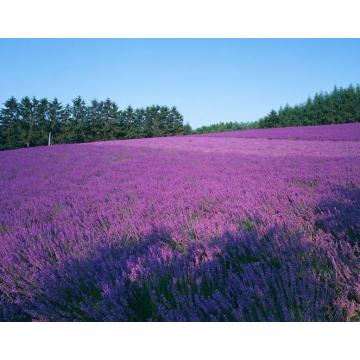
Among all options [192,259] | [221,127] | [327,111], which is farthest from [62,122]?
[221,127]

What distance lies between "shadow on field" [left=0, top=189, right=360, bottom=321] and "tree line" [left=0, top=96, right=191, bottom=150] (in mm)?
14959

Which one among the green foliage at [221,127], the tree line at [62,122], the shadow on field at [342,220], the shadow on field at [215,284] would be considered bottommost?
the shadow on field at [215,284]

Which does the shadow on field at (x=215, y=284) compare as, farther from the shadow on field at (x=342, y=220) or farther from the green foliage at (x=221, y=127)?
the green foliage at (x=221, y=127)

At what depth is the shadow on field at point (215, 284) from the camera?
4.36 ft

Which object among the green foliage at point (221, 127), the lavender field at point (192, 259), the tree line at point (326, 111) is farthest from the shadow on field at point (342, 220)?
the green foliage at point (221, 127)

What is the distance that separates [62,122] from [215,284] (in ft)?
63.7

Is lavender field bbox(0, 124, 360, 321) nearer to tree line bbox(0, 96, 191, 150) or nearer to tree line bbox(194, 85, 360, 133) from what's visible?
tree line bbox(194, 85, 360, 133)

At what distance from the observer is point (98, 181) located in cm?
529

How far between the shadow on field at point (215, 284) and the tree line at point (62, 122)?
15.0m
